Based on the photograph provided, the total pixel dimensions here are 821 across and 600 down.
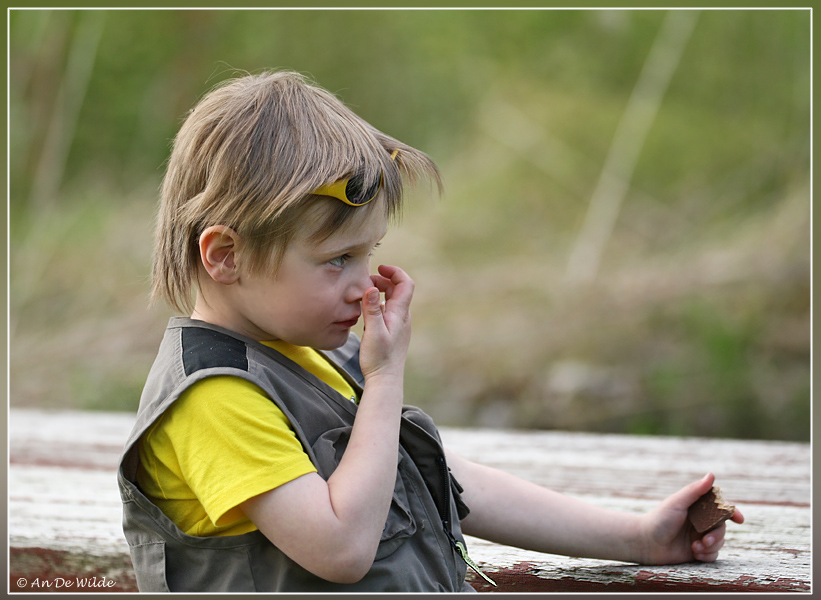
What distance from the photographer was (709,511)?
1364mm

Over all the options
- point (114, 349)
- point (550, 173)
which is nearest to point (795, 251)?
point (550, 173)

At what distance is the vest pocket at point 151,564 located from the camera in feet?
3.46

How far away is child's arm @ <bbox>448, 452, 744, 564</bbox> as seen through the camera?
140 cm

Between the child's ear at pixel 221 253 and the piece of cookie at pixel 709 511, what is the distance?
0.83 metres

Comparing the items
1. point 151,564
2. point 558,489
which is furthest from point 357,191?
point 558,489

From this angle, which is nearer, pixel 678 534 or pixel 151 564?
pixel 151 564

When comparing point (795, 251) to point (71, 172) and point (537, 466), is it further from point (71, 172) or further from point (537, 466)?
point (71, 172)

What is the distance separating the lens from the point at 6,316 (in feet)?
4.63

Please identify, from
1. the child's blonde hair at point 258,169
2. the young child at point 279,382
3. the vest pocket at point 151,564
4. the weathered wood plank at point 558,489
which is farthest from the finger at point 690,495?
the vest pocket at point 151,564

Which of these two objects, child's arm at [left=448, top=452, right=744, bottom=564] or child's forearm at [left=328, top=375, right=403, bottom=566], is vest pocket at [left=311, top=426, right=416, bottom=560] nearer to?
child's forearm at [left=328, top=375, right=403, bottom=566]

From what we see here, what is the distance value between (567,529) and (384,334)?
1.79 ft

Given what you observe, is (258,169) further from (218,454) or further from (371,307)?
(218,454)

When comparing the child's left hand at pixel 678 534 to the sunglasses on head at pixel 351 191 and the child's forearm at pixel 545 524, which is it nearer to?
the child's forearm at pixel 545 524

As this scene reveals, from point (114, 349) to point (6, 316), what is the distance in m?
2.49
